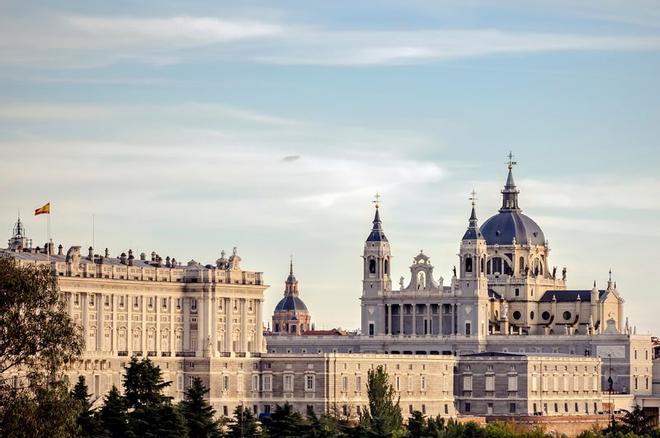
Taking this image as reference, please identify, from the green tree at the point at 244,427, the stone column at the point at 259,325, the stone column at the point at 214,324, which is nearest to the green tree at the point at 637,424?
the stone column at the point at 259,325

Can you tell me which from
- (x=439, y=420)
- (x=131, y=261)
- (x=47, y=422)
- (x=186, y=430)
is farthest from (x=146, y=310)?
(x=47, y=422)

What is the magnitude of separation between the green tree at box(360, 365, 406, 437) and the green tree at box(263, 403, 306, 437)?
30.3 feet

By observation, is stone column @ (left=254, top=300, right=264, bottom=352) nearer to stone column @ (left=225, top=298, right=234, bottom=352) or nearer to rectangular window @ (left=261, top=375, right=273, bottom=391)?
rectangular window @ (left=261, top=375, right=273, bottom=391)

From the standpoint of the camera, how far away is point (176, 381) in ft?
518

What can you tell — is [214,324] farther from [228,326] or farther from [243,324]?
[243,324]

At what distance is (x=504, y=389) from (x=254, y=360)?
25.5m

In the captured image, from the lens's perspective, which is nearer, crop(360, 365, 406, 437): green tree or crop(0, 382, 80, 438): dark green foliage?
crop(0, 382, 80, 438): dark green foliage

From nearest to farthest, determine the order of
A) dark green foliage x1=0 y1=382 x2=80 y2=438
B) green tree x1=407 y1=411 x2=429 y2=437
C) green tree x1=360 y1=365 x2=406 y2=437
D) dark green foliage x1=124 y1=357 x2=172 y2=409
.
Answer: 1. dark green foliage x1=0 y1=382 x2=80 y2=438
2. dark green foliage x1=124 y1=357 x2=172 y2=409
3. green tree x1=407 y1=411 x2=429 y2=437
4. green tree x1=360 y1=365 x2=406 y2=437

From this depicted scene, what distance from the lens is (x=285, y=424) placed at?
119 meters

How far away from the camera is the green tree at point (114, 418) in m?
113

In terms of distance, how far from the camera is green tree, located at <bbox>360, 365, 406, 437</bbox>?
134 meters

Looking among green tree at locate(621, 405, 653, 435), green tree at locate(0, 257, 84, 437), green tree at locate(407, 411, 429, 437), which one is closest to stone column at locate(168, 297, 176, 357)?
green tree at locate(407, 411, 429, 437)

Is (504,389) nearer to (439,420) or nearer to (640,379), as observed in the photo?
(640,379)

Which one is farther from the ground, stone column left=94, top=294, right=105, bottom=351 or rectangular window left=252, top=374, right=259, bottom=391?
stone column left=94, top=294, right=105, bottom=351
